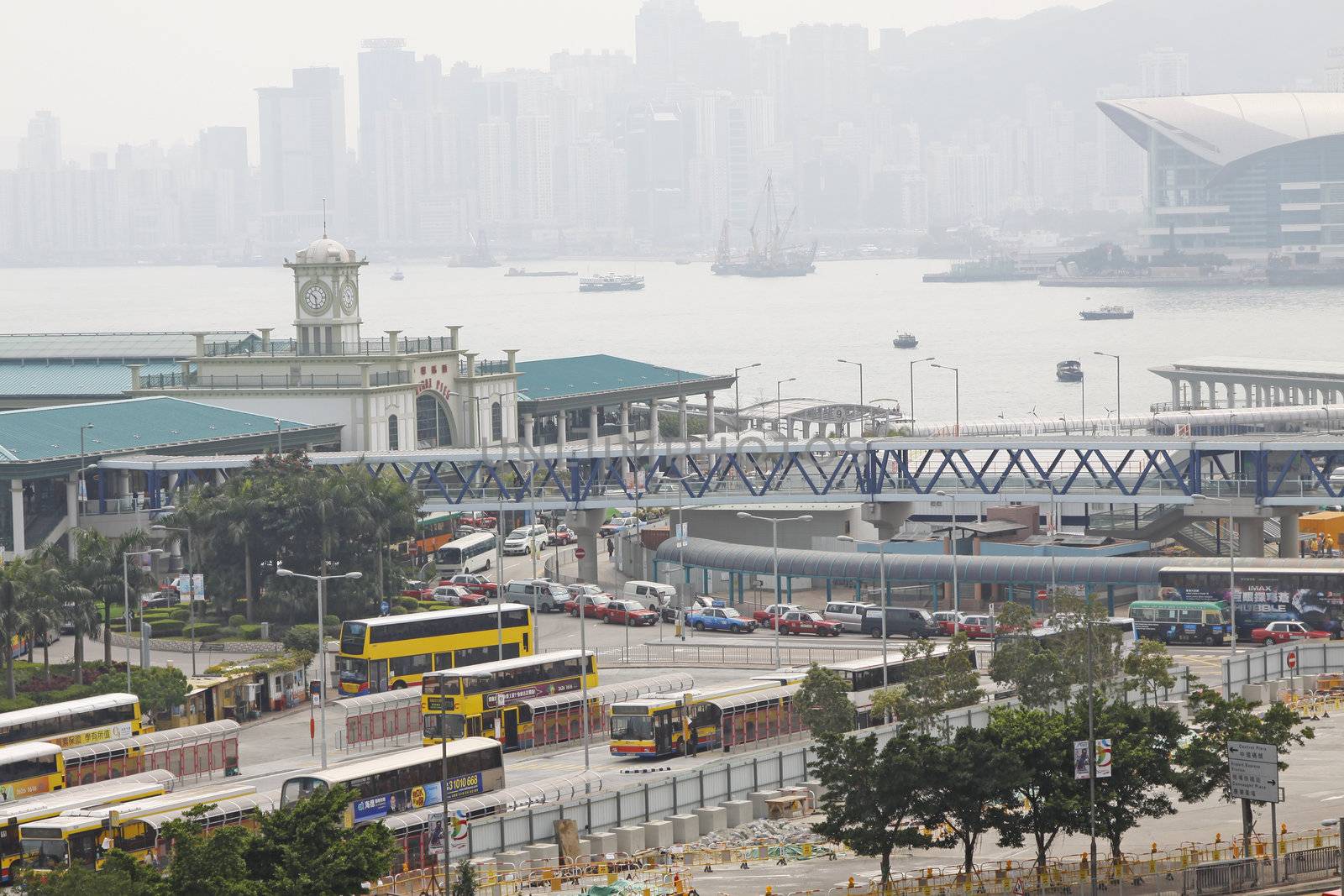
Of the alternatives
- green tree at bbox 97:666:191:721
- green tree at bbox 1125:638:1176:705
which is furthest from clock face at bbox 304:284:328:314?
green tree at bbox 1125:638:1176:705

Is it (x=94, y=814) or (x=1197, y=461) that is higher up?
(x=1197, y=461)

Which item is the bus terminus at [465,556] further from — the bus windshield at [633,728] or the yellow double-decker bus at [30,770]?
the yellow double-decker bus at [30,770]

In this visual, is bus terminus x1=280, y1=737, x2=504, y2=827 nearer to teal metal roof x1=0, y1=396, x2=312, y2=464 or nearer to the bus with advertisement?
the bus with advertisement

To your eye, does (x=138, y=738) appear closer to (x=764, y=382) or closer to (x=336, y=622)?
(x=336, y=622)

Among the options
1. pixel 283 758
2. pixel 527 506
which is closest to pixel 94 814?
pixel 283 758

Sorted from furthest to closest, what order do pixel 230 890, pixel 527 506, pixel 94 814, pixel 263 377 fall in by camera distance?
pixel 263 377 → pixel 527 506 → pixel 94 814 → pixel 230 890

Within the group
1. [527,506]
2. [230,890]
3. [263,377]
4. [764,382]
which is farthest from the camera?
[764,382]

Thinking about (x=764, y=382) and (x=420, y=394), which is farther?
(x=764, y=382)
